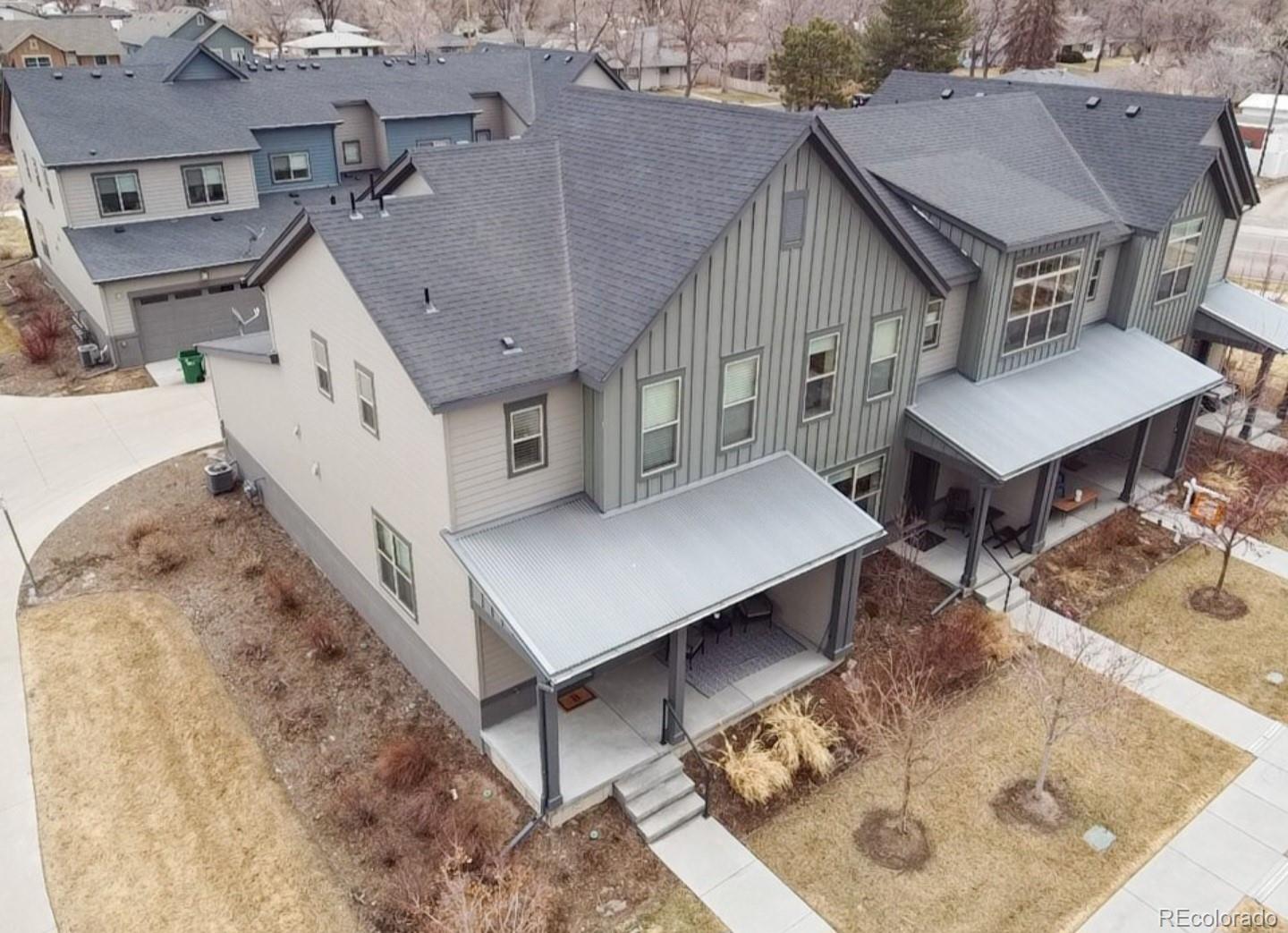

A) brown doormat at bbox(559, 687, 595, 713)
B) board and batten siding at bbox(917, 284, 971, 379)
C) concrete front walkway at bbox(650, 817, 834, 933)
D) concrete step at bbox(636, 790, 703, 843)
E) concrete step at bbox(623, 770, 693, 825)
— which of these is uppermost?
board and batten siding at bbox(917, 284, 971, 379)

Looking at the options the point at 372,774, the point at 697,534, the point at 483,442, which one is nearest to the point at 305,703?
the point at 372,774

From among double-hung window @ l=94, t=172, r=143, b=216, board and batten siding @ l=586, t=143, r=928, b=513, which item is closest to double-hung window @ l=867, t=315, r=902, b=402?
board and batten siding @ l=586, t=143, r=928, b=513

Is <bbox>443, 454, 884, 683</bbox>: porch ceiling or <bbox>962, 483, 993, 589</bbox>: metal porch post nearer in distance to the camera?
<bbox>443, 454, 884, 683</bbox>: porch ceiling

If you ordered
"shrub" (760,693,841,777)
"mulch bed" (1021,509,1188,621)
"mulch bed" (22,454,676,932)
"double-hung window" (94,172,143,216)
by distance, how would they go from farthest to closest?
"double-hung window" (94,172,143,216) → "mulch bed" (1021,509,1188,621) → "shrub" (760,693,841,777) → "mulch bed" (22,454,676,932)

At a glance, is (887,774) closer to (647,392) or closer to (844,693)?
(844,693)

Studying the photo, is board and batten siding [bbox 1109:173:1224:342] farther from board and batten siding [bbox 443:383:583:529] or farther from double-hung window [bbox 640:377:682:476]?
board and batten siding [bbox 443:383:583:529]

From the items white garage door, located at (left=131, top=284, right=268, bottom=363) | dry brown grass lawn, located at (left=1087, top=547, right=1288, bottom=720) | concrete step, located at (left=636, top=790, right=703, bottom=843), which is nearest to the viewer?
concrete step, located at (left=636, top=790, right=703, bottom=843)

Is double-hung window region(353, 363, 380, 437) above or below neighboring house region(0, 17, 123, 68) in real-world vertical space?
below
